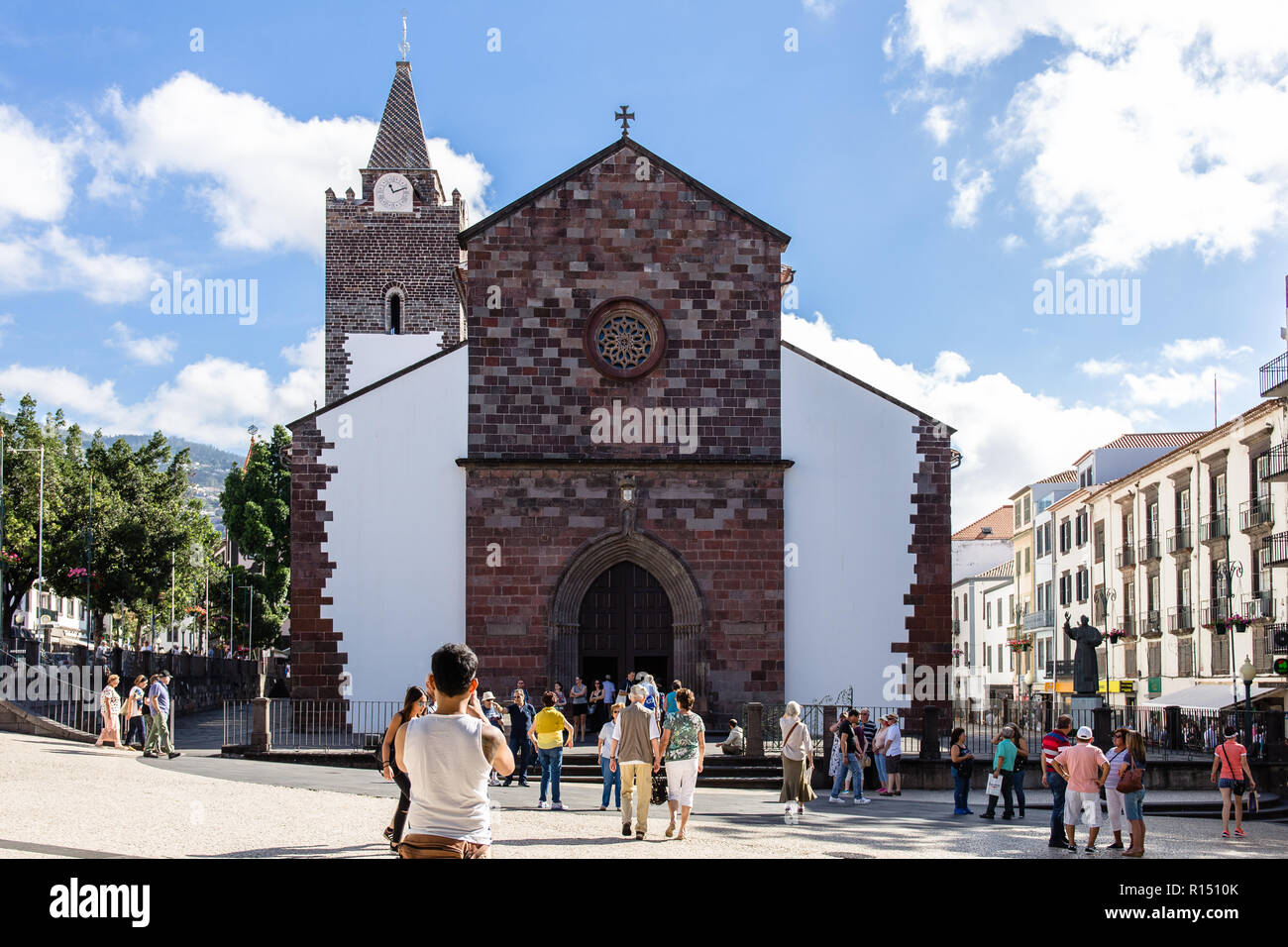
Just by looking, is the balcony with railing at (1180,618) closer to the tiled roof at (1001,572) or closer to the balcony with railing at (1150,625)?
the balcony with railing at (1150,625)

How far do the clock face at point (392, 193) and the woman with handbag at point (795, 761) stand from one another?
2567 cm

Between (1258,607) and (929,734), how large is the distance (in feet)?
53.8

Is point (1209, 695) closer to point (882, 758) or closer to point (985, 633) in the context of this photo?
point (882, 758)

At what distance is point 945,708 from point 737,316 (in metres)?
8.70

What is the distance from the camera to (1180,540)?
39250 millimetres

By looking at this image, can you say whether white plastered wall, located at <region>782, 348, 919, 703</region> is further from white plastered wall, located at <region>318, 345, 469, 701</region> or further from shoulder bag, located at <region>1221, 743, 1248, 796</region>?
shoulder bag, located at <region>1221, 743, 1248, 796</region>

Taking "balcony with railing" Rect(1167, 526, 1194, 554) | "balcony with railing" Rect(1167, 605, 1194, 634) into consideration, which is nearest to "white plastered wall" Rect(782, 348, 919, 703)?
"balcony with railing" Rect(1167, 526, 1194, 554)

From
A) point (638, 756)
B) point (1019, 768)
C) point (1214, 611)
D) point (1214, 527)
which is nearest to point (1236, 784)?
point (1019, 768)

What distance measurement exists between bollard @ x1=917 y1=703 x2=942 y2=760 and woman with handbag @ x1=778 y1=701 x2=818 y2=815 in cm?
666

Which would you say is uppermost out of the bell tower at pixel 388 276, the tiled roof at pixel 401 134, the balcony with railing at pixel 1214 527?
the tiled roof at pixel 401 134

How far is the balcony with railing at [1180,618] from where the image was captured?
38.7m

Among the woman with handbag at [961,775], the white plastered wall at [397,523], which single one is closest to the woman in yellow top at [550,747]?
the woman with handbag at [961,775]
